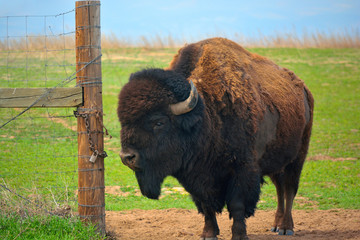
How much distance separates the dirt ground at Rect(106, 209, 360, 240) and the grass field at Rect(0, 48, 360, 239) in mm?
537

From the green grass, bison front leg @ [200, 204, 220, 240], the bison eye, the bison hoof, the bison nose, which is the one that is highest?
the bison eye

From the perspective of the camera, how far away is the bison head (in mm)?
5273

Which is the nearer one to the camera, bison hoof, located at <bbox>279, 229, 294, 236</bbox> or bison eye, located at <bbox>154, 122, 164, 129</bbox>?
bison eye, located at <bbox>154, 122, 164, 129</bbox>

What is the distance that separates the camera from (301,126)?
7648 millimetres

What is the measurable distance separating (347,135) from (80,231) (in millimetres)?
12758

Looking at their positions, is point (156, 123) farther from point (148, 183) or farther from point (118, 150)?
point (118, 150)

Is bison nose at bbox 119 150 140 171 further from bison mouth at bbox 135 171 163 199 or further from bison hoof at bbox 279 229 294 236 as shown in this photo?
bison hoof at bbox 279 229 294 236

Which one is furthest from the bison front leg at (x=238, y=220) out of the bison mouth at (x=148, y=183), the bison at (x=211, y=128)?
the bison mouth at (x=148, y=183)

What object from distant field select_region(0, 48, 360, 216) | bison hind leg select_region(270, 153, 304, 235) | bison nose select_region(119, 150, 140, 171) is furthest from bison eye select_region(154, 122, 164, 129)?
bison hind leg select_region(270, 153, 304, 235)

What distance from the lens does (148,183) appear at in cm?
547

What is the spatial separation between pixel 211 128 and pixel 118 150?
8343mm

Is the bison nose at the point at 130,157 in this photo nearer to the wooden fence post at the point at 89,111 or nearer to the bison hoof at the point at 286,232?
the wooden fence post at the point at 89,111

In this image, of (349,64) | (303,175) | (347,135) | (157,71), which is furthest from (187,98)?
(349,64)

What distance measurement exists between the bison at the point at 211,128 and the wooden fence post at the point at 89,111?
47cm
